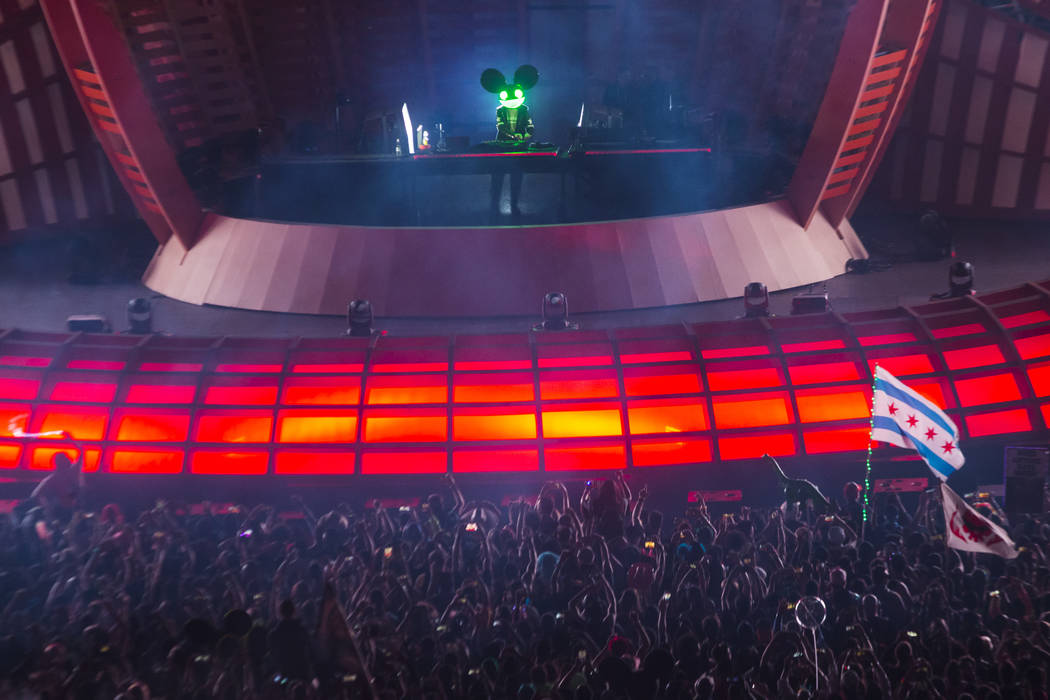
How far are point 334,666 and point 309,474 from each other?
213 inches

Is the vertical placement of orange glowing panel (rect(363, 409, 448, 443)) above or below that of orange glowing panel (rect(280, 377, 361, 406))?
below

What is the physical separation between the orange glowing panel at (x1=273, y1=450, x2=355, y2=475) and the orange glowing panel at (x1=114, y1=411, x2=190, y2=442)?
106cm

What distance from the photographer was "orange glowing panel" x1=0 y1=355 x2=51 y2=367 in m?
11.4

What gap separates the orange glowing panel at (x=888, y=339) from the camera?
1148 centimetres

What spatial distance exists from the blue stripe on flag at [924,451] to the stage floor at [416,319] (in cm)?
658

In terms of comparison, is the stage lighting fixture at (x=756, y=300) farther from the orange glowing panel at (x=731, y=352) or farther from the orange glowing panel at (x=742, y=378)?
the orange glowing panel at (x=742, y=378)

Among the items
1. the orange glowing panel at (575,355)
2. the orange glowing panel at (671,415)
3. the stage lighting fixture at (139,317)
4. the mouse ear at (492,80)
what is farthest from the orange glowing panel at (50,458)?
the mouse ear at (492,80)

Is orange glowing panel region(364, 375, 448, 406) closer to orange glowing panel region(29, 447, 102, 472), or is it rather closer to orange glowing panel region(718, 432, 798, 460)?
orange glowing panel region(29, 447, 102, 472)

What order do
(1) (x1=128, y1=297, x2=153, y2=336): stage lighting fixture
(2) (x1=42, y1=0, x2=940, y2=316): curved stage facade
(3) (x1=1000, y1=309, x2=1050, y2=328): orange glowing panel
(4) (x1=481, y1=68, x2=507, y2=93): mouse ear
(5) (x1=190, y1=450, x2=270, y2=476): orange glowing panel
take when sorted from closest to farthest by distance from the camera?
(5) (x1=190, y1=450, x2=270, y2=476): orange glowing panel, (3) (x1=1000, y1=309, x2=1050, y2=328): orange glowing panel, (1) (x1=128, y1=297, x2=153, y2=336): stage lighting fixture, (2) (x1=42, y1=0, x2=940, y2=316): curved stage facade, (4) (x1=481, y1=68, x2=507, y2=93): mouse ear

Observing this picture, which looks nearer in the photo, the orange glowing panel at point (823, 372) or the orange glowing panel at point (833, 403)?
the orange glowing panel at point (833, 403)

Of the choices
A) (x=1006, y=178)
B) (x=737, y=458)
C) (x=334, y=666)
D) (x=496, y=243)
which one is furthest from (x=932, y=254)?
(x=334, y=666)

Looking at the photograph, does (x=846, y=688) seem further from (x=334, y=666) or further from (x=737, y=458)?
(x=737, y=458)

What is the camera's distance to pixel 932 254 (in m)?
18.9

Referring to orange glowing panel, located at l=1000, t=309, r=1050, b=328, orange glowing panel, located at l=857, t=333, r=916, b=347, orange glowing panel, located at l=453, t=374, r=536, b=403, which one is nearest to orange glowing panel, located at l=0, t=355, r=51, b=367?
orange glowing panel, located at l=453, t=374, r=536, b=403
